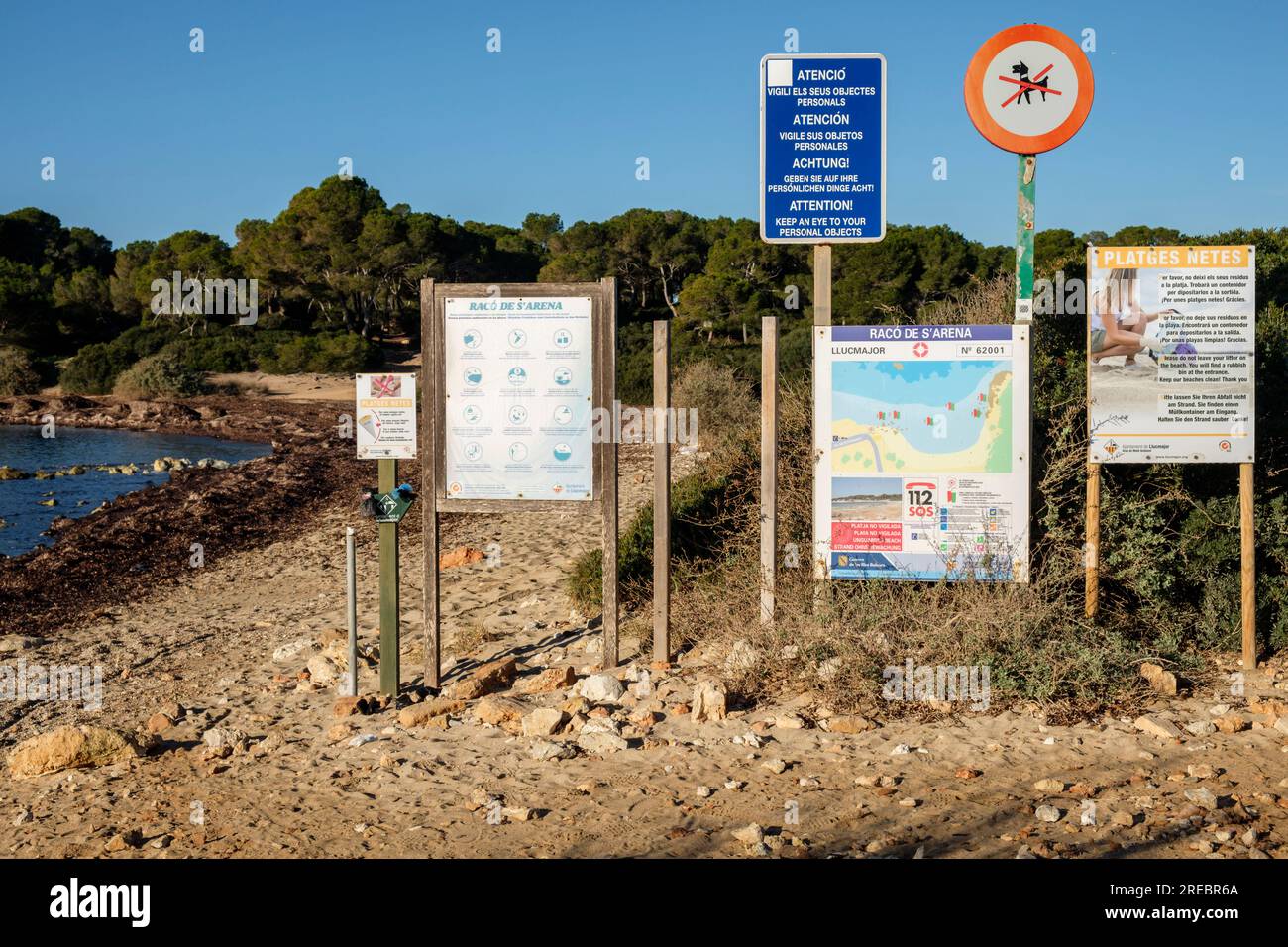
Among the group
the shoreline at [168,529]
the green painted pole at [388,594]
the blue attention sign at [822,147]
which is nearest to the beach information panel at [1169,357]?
the blue attention sign at [822,147]

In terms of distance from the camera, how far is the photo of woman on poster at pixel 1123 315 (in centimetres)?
705

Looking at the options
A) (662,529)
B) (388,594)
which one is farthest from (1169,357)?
(388,594)

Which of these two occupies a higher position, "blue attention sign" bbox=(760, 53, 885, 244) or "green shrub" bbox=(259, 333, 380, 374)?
"green shrub" bbox=(259, 333, 380, 374)

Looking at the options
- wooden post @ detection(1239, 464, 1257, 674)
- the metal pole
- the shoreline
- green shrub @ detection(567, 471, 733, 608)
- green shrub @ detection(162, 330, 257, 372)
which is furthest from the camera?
green shrub @ detection(162, 330, 257, 372)

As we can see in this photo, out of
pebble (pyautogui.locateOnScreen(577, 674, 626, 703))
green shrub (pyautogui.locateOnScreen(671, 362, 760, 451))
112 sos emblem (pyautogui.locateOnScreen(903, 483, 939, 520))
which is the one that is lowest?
pebble (pyautogui.locateOnScreen(577, 674, 626, 703))

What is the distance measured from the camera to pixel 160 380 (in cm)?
3922

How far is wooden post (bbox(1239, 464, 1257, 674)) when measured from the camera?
6875mm

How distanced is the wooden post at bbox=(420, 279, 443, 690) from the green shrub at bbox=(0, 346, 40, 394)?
40.0m

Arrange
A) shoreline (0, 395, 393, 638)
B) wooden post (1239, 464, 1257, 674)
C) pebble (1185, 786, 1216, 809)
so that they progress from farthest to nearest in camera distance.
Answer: shoreline (0, 395, 393, 638) < wooden post (1239, 464, 1257, 674) < pebble (1185, 786, 1216, 809)

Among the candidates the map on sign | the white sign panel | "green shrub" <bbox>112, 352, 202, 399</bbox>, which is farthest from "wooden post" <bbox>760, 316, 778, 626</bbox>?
"green shrub" <bbox>112, 352, 202, 399</bbox>

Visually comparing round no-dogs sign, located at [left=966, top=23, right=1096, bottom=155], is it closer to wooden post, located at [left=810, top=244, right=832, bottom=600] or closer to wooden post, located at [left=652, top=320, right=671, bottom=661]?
wooden post, located at [left=810, top=244, right=832, bottom=600]

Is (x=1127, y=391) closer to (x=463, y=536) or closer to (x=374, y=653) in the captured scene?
(x=374, y=653)
